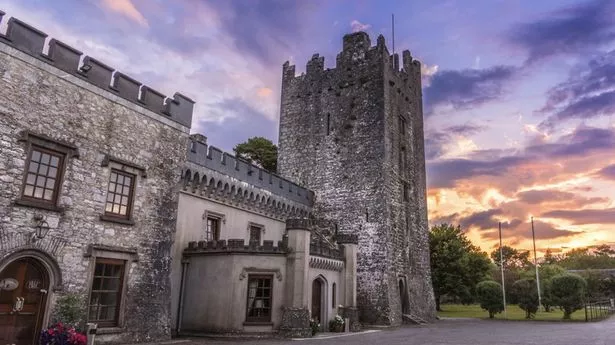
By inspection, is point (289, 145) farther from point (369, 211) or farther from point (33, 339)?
point (33, 339)

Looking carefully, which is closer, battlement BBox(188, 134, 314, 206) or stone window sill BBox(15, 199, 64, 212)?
stone window sill BBox(15, 199, 64, 212)

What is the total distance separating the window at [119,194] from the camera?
13961 millimetres

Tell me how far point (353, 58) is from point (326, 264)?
52.0 ft

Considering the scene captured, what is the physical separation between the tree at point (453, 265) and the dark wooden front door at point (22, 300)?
35.8 meters

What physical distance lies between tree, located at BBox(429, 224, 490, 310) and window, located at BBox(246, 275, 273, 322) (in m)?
27.8

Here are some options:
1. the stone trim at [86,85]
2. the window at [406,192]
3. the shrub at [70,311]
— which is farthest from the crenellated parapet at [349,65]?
the shrub at [70,311]

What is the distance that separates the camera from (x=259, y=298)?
57.4 feet

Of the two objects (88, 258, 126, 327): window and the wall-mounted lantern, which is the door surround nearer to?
the wall-mounted lantern

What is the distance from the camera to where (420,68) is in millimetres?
36062

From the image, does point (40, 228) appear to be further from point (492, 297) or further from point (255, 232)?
point (492, 297)

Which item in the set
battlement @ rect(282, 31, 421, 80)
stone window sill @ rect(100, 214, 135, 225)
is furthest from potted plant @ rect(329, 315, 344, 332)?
battlement @ rect(282, 31, 421, 80)

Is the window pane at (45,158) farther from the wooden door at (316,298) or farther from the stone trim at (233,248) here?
the wooden door at (316,298)

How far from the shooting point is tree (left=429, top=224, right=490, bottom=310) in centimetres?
Answer: 4119

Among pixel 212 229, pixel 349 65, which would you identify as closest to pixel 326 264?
pixel 212 229
